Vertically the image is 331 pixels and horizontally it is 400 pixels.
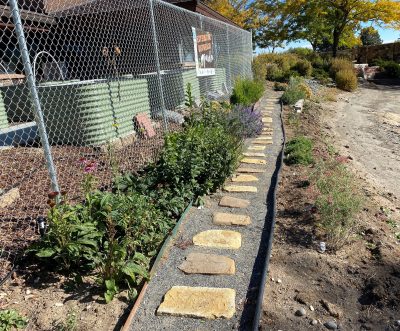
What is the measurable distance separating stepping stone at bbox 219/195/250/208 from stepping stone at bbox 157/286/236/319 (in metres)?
1.57

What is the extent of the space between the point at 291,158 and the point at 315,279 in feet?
10.1

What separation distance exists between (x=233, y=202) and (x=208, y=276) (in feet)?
4.87

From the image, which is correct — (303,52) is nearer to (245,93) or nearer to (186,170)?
(245,93)

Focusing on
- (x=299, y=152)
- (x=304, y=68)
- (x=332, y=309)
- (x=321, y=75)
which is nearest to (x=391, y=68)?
(x=321, y=75)

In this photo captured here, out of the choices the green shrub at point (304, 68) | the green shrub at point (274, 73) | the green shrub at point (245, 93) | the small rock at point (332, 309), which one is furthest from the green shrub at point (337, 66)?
the small rock at point (332, 309)

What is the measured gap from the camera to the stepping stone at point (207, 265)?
293 cm

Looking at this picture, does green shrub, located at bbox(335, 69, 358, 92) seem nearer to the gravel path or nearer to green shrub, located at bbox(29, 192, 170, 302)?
the gravel path

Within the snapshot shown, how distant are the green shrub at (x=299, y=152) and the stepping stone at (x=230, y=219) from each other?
2054mm

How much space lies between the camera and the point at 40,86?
18.5 ft

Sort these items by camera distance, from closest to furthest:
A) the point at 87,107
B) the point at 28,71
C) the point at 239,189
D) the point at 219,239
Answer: the point at 28,71, the point at 219,239, the point at 239,189, the point at 87,107

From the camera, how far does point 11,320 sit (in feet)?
7.31

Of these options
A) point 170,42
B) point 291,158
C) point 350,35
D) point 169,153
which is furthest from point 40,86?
point 350,35

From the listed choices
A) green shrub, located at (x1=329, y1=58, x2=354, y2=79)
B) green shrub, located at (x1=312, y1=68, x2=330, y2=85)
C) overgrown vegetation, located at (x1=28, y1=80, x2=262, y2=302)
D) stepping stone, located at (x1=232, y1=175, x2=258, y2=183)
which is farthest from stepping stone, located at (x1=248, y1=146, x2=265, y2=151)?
green shrub, located at (x1=329, y1=58, x2=354, y2=79)

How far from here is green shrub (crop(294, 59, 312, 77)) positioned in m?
19.0
